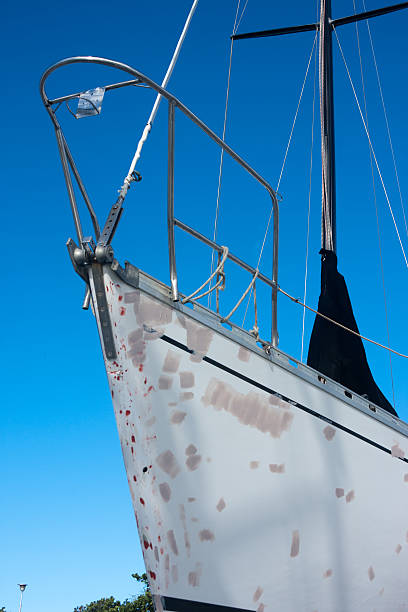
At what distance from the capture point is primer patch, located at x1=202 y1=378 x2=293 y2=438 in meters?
4.26

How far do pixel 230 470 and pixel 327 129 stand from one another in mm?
6610

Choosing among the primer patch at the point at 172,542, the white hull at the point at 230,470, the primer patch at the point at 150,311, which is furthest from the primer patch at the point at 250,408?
the primer patch at the point at 172,542

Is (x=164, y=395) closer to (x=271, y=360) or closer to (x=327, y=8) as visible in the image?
(x=271, y=360)

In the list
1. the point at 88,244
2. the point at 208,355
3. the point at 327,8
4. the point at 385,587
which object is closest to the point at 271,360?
the point at 208,355

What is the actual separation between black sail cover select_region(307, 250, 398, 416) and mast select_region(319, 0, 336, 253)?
1.28 meters

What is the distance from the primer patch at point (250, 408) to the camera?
4262mm

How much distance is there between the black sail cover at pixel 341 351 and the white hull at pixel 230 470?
136cm

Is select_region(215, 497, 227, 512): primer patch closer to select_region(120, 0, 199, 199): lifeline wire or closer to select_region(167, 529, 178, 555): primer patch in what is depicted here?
select_region(167, 529, 178, 555): primer patch

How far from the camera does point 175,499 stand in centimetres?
404

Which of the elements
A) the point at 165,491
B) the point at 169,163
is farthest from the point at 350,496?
the point at 169,163

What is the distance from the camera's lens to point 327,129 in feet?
30.6

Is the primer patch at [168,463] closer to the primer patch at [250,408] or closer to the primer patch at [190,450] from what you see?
the primer patch at [190,450]

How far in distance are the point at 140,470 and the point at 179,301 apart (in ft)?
3.87

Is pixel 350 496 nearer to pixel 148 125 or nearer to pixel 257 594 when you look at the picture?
pixel 257 594
